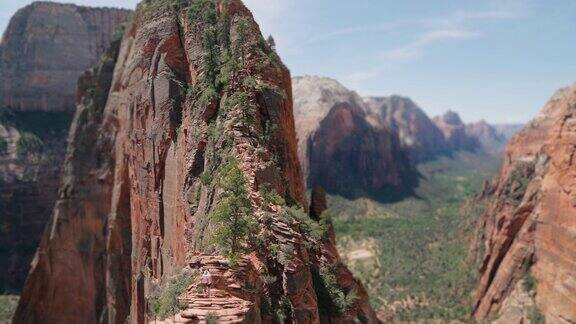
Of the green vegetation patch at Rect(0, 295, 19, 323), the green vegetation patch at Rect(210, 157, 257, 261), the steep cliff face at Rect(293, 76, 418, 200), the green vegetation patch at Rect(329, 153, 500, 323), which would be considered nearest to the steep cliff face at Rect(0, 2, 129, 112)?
the green vegetation patch at Rect(0, 295, 19, 323)

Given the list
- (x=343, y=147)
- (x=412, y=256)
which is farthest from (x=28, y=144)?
(x=343, y=147)

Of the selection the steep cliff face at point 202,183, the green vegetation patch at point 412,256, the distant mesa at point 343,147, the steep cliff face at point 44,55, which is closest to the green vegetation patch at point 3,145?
the steep cliff face at point 44,55

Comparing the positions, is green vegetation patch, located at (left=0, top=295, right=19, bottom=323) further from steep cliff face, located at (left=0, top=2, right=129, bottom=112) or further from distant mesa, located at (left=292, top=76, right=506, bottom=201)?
distant mesa, located at (left=292, top=76, right=506, bottom=201)

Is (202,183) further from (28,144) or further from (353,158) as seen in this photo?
(353,158)

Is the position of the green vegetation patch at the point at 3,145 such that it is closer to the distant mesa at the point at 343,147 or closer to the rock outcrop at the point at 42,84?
the rock outcrop at the point at 42,84

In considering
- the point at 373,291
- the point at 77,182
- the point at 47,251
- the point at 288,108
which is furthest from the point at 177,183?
the point at 373,291
